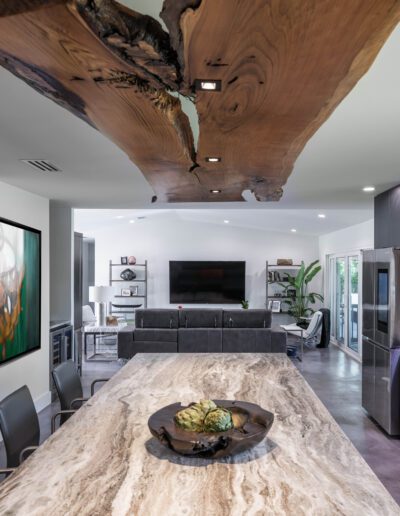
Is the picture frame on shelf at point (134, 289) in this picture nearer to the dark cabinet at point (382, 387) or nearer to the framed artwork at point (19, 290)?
the framed artwork at point (19, 290)

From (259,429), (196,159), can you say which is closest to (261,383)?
(259,429)

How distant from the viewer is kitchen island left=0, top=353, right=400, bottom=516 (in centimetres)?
132

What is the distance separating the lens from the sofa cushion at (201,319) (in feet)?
20.2

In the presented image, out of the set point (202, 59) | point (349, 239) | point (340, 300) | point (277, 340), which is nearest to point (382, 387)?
point (277, 340)

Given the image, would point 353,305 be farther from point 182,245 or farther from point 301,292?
point 182,245

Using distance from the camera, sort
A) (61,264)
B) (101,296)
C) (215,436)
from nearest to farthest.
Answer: (215,436), (61,264), (101,296)

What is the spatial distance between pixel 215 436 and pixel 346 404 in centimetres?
397

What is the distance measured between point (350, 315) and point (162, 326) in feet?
13.2

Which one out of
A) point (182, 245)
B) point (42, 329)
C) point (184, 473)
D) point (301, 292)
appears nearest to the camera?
point (184, 473)

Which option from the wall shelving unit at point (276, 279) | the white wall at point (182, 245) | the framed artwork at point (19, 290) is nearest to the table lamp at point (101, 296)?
the white wall at point (182, 245)

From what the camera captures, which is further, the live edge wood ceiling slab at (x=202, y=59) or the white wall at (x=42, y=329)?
the white wall at (x=42, y=329)

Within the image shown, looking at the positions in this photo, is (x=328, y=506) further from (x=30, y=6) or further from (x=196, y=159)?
(x=30, y=6)

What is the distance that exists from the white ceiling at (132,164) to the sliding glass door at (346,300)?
3.10 m

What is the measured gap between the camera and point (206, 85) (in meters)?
0.87
